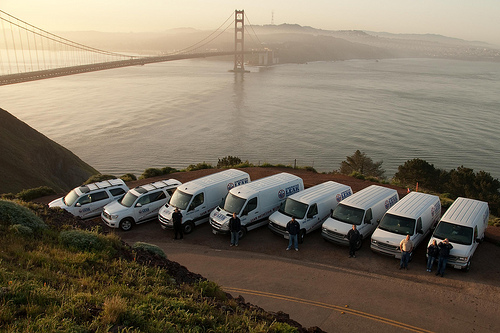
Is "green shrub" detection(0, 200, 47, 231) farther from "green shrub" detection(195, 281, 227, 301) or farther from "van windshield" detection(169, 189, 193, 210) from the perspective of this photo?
"van windshield" detection(169, 189, 193, 210)

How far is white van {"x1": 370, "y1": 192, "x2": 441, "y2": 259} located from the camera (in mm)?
10094

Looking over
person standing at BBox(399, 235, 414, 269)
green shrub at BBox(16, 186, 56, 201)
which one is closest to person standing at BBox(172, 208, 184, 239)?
person standing at BBox(399, 235, 414, 269)

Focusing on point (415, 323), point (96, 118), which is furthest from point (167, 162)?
point (415, 323)

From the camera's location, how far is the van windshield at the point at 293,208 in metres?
11.6

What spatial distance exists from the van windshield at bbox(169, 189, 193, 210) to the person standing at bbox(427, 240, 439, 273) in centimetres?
708

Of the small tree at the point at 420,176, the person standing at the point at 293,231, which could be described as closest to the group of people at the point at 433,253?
the person standing at the point at 293,231

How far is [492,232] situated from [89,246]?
11959 millimetres

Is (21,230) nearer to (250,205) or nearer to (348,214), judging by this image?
(250,205)

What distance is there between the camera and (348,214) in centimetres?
1129

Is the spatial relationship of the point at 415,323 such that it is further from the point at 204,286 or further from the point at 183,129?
the point at 183,129

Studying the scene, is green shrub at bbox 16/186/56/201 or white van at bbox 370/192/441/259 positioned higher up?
white van at bbox 370/192/441/259

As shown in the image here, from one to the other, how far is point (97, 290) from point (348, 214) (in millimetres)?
7723

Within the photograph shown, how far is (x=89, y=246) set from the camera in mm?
7449

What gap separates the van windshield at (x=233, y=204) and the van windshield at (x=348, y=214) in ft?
9.25
